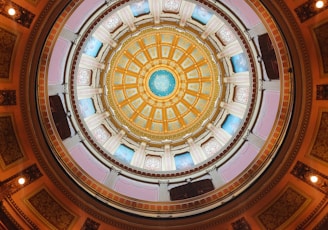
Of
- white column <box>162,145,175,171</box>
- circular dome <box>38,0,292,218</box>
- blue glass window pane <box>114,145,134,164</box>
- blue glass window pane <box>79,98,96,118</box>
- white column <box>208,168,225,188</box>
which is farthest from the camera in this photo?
white column <box>162,145,175,171</box>

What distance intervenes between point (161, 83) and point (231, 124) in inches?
332

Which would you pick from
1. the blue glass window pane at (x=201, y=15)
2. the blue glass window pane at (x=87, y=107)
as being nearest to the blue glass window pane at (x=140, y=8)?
the blue glass window pane at (x=201, y=15)

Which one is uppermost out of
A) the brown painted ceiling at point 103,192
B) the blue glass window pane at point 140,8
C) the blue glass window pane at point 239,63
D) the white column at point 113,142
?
the blue glass window pane at point 140,8

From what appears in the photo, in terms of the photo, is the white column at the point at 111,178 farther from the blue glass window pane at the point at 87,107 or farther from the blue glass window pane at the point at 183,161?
the blue glass window pane at the point at 183,161

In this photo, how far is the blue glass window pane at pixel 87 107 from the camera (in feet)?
65.7

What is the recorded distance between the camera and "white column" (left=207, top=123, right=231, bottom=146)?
2070 centimetres

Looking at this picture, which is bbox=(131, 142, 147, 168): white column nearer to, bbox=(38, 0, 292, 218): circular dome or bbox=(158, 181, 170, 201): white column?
bbox=(38, 0, 292, 218): circular dome

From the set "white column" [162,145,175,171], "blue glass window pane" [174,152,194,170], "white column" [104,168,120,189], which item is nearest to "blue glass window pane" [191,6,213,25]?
"blue glass window pane" [174,152,194,170]

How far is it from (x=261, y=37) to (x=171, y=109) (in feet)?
43.3

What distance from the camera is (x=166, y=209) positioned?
1573 centimetres

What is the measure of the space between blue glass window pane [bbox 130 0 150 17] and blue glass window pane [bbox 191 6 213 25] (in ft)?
9.74

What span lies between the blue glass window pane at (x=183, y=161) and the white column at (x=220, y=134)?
90.2 inches

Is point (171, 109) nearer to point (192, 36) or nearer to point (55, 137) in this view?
point (192, 36)

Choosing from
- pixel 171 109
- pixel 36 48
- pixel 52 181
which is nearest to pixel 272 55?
pixel 36 48
